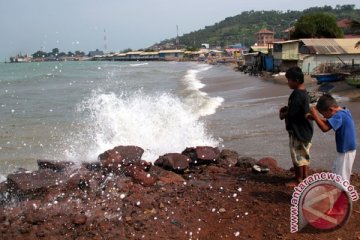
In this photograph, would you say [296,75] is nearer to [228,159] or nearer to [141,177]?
[228,159]

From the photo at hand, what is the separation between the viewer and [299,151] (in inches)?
209

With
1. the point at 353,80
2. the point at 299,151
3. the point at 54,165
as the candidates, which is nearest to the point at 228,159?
the point at 299,151

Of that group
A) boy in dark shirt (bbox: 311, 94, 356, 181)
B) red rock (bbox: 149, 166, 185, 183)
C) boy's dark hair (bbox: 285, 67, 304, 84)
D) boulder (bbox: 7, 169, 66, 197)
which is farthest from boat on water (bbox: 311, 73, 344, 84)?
boulder (bbox: 7, 169, 66, 197)

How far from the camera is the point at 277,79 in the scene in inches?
1495

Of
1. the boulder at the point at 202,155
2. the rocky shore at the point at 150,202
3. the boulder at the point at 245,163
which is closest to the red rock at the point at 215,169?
the rocky shore at the point at 150,202

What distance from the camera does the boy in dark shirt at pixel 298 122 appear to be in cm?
515

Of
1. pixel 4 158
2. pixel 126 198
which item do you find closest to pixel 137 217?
pixel 126 198

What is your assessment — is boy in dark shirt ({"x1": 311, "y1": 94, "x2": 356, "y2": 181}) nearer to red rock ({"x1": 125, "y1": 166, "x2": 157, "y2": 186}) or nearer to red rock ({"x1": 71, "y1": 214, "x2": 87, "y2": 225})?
red rock ({"x1": 125, "y1": 166, "x2": 157, "y2": 186})

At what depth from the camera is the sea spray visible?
31.1 ft

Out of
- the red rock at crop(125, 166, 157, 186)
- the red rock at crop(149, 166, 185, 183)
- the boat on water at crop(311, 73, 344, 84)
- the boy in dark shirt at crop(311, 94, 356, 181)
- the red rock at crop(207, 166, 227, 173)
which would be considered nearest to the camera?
the boy in dark shirt at crop(311, 94, 356, 181)

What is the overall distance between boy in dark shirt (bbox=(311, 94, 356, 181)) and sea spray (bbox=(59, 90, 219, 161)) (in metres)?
4.45

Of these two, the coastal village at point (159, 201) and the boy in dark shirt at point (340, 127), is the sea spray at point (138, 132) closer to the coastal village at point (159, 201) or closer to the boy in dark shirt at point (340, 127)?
the coastal village at point (159, 201)

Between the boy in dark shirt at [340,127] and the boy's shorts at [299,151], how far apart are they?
0.74 metres

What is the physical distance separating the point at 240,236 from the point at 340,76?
84.1 feet
